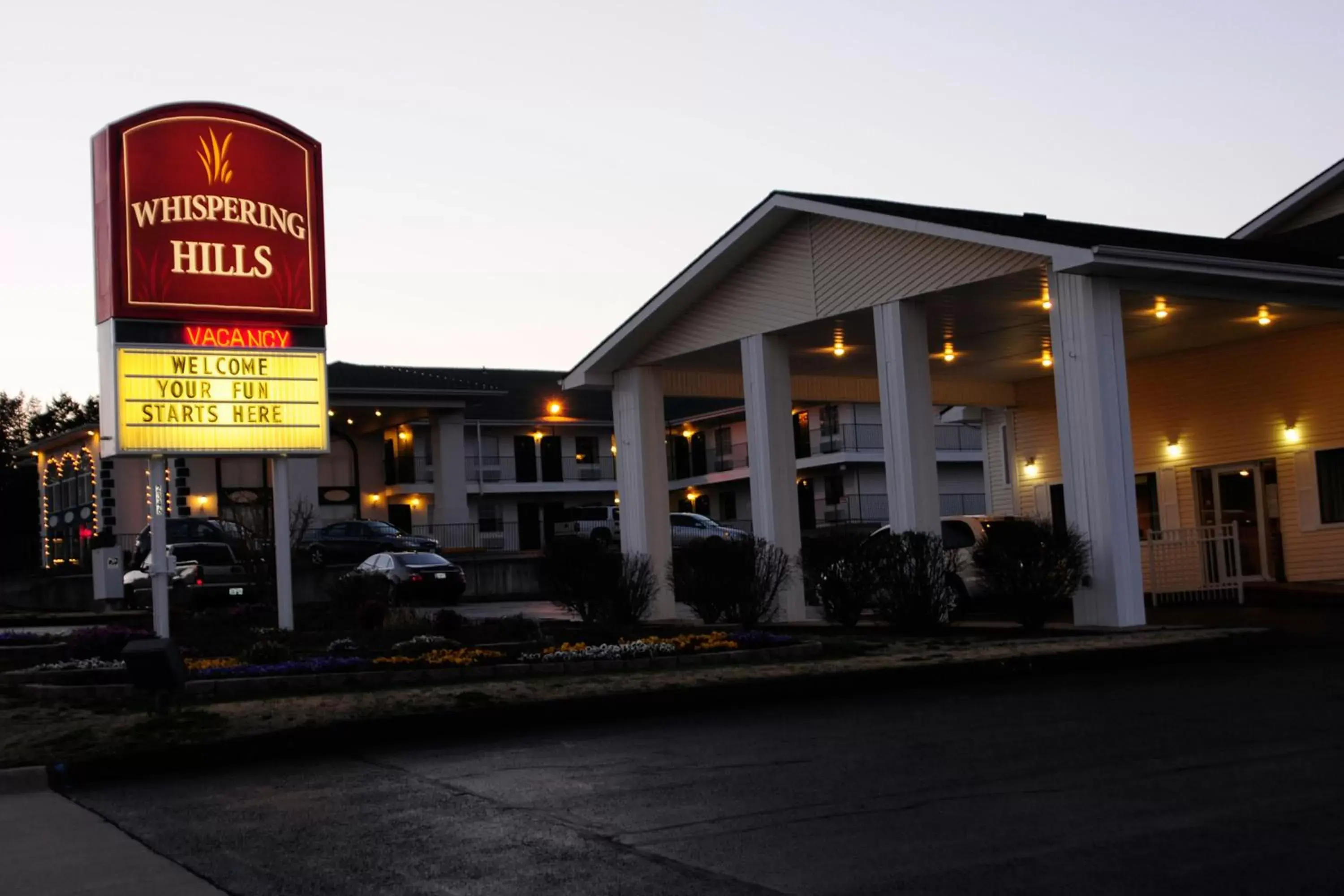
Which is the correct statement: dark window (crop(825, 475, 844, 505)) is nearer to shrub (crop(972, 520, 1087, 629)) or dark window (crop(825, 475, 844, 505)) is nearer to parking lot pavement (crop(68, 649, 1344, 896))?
→ shrub (crop(972, 520, 1087, 629))

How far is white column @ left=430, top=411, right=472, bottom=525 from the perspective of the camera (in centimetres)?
5678

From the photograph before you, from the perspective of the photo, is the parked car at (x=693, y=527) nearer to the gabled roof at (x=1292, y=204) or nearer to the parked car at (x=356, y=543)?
the parked car at (x=356, y=543)

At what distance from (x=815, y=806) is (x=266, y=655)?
30.6 ft

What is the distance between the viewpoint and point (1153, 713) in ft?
37.1

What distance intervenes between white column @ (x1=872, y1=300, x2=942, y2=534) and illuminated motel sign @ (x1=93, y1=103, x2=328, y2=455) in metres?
8.44

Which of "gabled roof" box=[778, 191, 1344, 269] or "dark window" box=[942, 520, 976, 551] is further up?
"gabled roof" box=[778, 191, 1344, 269]

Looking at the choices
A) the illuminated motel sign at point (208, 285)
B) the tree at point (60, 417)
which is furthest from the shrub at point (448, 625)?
the tree at point (60, 417)

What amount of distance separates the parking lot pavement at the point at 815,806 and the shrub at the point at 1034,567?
6.34 metres

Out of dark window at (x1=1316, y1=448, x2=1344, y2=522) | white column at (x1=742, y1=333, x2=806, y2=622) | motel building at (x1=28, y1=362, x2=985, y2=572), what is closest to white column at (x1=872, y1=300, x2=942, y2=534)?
white column at (x1=742, y1=333, x2=806, y2=622)

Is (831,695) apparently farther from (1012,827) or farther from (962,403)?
(962,403)

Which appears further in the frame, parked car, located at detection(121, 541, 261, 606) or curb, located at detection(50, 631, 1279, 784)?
parked car, located at detection(121, 541, 261, 606)

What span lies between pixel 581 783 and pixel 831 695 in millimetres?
4943

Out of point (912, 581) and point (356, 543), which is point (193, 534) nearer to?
point (356, 543)

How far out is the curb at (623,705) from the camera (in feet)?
35.3
